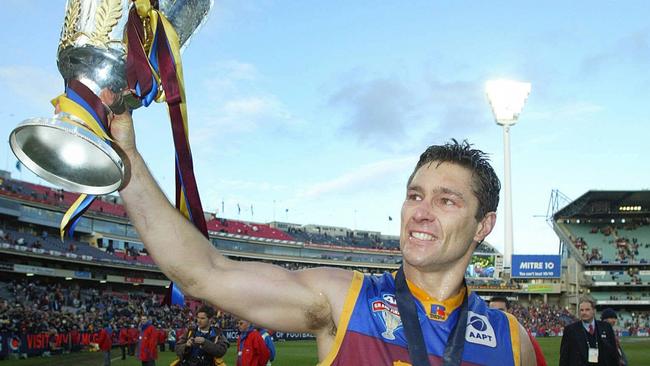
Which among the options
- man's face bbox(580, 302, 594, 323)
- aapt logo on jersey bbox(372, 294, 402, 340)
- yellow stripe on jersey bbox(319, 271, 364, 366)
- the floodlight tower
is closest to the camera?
yellow stripe on jersey bbox(319, 271, 364, 366)

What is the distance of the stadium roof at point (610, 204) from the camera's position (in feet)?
221

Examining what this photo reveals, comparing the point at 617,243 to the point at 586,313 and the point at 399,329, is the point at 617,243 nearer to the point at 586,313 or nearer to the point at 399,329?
the point at 586,313

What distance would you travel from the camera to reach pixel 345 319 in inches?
101

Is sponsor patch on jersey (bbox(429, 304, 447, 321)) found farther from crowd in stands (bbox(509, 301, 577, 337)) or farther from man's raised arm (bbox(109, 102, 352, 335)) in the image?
crowd in stands (bbox(509, 301, 577, 337))

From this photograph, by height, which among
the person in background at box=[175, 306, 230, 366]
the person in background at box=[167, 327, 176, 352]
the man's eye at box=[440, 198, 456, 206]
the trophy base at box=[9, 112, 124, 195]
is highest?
the trophy base at box=[9, 112, 124, 195]

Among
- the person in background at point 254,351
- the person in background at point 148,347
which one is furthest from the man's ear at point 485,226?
the person in background at point 148,347

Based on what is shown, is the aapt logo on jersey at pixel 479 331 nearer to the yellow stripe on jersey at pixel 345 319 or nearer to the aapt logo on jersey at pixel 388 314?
the aapt logo on jersey at pixel 388 314

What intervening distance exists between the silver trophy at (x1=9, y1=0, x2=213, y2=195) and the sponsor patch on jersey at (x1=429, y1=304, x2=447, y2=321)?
1.44m

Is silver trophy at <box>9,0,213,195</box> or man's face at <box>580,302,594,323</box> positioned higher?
silver trophy at <box>9,0,213,195</box>

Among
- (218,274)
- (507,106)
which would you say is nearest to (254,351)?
(218,274)

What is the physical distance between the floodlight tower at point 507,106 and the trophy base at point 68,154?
6435cm

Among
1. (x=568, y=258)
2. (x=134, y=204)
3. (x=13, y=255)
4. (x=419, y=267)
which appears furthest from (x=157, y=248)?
(x=568, y=258)

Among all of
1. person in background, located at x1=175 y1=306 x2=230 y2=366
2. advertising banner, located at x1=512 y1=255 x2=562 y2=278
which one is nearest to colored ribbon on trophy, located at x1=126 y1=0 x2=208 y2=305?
person in background, located at x1=175 y1=306 x2=230 y2=366

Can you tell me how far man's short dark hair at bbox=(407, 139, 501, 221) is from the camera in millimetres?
2947
